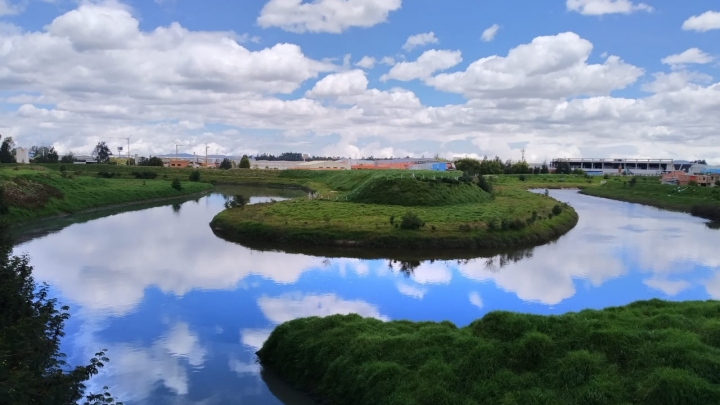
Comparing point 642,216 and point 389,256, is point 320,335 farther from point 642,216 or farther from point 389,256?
point 642,216

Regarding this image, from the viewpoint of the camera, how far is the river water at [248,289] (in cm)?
1431

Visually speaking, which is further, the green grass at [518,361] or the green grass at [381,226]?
the green grass at [381,226]

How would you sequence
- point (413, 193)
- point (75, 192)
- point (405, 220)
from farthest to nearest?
point (75, 192) < point (413, 193) < point (405, 220)

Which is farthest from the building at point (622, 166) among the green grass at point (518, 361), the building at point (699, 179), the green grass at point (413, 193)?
the green grass at point (518, 361)

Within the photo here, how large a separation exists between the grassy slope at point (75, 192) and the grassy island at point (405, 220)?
51.4ft

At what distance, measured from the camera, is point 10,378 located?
6797 mm

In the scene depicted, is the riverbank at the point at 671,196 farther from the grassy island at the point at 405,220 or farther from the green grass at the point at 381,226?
the green grass at the point at 381,226

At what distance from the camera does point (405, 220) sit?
34.0 meters

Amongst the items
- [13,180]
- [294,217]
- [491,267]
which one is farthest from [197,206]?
[491,267]

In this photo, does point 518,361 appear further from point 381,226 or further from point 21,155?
point 21,155

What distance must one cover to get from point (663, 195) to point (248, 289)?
62.8 m

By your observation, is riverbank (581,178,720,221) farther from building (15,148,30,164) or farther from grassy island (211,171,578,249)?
building (15,148,30,164)

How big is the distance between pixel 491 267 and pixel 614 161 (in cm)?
14284

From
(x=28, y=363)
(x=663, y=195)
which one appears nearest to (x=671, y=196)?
(x=663, y=195)
